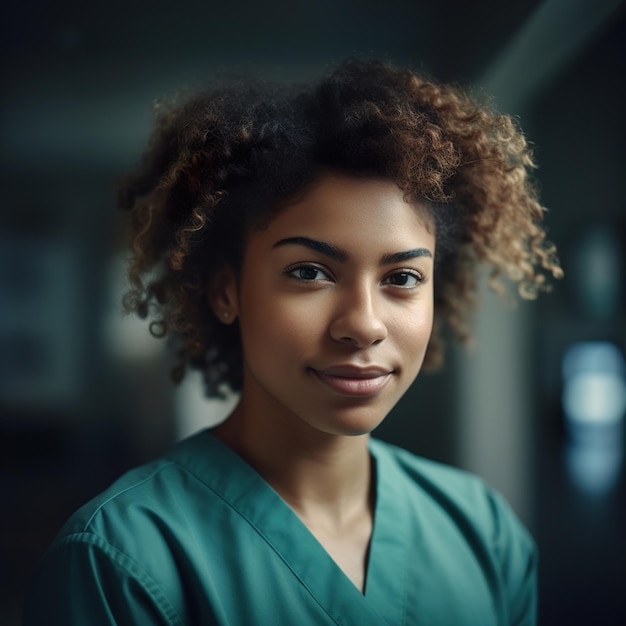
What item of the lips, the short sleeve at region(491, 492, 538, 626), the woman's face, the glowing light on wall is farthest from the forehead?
the glowing light on wall

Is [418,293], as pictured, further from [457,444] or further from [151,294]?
[457,444]

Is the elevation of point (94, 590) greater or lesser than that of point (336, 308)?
lesser

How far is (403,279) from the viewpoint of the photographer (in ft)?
2.50

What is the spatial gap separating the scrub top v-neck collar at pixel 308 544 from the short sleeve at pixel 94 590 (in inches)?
5.4

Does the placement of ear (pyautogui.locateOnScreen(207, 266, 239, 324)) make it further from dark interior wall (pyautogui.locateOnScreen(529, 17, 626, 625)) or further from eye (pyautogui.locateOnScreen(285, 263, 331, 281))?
dark interior wall (pyautogui.locateOnScreen(529, 17, 626, 625))

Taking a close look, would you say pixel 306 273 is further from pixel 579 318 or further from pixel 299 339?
pixel 579 318

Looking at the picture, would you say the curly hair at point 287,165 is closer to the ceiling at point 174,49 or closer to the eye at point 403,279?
the eye at point 403,279

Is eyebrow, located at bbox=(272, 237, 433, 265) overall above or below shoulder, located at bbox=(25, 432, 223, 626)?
above

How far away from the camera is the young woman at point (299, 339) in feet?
2.31

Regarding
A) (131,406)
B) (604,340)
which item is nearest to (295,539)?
(131,406)

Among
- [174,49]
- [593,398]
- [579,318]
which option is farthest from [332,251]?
[593,398]

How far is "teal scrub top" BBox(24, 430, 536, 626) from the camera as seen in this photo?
67 cm

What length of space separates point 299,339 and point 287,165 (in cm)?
20

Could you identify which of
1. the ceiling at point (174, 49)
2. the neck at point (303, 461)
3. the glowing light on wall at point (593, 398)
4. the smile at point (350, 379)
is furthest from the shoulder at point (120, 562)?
the glowing light on wall at point (593, 398)
